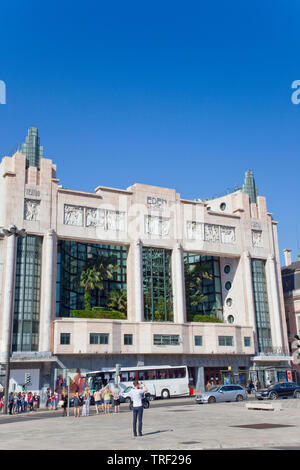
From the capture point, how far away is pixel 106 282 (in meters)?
74.6

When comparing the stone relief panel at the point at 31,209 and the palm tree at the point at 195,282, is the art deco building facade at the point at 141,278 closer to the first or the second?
the stone relief panel at the point at 31,209

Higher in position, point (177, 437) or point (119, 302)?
point (119, 302)

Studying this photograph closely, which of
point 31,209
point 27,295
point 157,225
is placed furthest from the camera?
point 157,225

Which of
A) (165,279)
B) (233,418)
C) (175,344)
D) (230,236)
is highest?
(230,236)

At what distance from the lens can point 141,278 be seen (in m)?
58.3

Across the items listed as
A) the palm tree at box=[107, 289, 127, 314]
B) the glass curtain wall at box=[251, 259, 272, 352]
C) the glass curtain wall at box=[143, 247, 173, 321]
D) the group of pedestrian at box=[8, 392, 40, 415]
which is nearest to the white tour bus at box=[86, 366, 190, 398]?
the group of pedestrian at box=[8, 392, 40, 415]

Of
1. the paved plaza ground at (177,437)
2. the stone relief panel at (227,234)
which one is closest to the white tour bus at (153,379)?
the stone relief panel at (227,234)

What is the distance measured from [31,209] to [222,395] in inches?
1101

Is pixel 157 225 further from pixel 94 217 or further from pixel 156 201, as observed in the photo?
pixel 94 217

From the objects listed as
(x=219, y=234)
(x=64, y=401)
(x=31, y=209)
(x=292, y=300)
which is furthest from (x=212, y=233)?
(x=64, y=401)

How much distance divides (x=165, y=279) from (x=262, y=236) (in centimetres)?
1621
